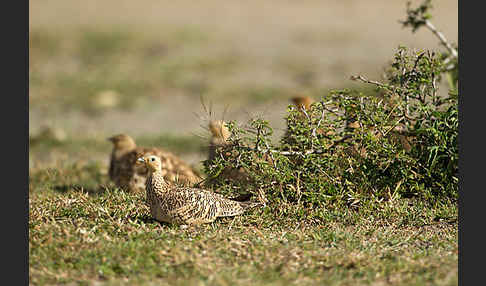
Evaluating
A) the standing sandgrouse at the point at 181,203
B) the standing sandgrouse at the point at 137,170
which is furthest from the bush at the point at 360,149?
the standing sandgrouse at the point at 137,170

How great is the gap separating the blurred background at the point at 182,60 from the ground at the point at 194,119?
6 centimetres

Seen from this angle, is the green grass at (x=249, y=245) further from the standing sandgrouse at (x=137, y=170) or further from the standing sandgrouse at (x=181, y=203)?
the standing sandgrouse at (x=137, y=170)

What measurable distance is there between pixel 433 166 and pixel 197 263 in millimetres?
2506

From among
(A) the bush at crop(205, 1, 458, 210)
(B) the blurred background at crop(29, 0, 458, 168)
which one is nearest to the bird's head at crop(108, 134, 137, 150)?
(B) the blurred background at crop(29, 0, 458, 168)

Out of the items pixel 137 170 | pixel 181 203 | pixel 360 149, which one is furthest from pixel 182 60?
pixel 181 203

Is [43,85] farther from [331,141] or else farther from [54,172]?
[331,141]

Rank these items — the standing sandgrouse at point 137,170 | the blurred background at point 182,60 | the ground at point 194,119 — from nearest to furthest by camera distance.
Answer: the ground at point 194,119 → the standing sandgrouse at point 137,170 → the blurred background at point 182,60

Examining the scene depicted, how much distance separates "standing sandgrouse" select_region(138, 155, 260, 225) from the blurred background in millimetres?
4171

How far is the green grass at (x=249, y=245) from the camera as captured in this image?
4.56 m

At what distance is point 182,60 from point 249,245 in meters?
14.6

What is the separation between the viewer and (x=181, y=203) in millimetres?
5383

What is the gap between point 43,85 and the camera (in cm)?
1681

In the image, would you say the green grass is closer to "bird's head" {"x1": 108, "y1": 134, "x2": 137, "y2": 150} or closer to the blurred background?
"bird's head" {"x1": 108, "y1": 134, "x2": 137, "y2": 150}

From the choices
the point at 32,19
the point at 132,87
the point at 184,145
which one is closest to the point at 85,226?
the point at 184,145
